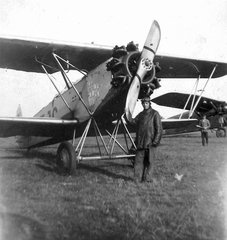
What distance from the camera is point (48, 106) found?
28.0ft

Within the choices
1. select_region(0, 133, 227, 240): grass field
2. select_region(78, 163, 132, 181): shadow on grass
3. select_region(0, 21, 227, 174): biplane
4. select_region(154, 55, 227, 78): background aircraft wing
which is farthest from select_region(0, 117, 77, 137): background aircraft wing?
select_region(154, 55, 227, 78): background aircraft wing

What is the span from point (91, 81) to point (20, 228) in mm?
4327

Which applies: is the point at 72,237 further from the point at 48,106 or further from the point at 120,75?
the point at 48,106

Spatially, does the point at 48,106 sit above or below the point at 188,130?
above

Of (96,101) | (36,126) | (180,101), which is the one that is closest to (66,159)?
(96,101)

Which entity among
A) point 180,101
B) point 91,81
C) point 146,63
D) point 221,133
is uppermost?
point 146,63

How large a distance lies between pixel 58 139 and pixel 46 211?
16.8ft

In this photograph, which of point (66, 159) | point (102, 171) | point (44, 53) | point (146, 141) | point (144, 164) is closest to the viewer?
point (146, 141)

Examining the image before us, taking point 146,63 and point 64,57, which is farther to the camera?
point 64,57

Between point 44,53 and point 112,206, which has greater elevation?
point 44,53

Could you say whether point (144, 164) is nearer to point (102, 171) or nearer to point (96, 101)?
point (102, 171)

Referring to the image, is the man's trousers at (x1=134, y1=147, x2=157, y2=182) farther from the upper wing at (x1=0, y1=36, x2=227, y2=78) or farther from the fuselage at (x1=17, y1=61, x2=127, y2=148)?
the upper wing at (x1=0, y1=36, x2=227, y2=78)

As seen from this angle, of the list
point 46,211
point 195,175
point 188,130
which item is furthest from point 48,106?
point 188,130

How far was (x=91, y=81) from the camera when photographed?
622 centimetres
